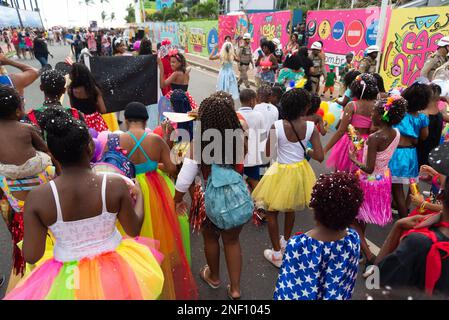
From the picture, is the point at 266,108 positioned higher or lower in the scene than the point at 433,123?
higher

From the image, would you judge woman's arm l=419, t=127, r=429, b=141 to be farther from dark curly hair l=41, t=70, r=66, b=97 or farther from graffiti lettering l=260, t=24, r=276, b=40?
graffiti lettering l=260, t=24, r=276, b=40

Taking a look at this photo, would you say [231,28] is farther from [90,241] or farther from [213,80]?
[90,241]

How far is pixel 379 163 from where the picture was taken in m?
3.20

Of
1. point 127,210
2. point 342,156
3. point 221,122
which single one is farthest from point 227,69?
point 127,210

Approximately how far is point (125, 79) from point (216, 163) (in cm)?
350

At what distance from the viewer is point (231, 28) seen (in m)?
19.9

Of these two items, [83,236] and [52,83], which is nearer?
[83,236]

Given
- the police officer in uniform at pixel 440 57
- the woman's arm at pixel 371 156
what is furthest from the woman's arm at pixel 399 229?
the police officer in uniform at pixel 440 57

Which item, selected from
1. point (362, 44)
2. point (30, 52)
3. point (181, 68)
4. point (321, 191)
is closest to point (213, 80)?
point (362, 44)

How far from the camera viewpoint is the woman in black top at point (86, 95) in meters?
4.11

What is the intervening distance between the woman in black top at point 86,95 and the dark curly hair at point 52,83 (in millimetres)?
622

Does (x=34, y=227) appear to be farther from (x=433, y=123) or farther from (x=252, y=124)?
(x=433, y=123)

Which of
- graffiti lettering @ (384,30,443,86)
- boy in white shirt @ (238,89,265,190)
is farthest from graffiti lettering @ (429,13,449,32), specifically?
boy in white shirt @ (238,89,265,190)

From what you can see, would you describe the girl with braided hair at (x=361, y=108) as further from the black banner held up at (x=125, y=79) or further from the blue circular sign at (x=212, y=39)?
the blue circular sign at (x=212, y=39)
